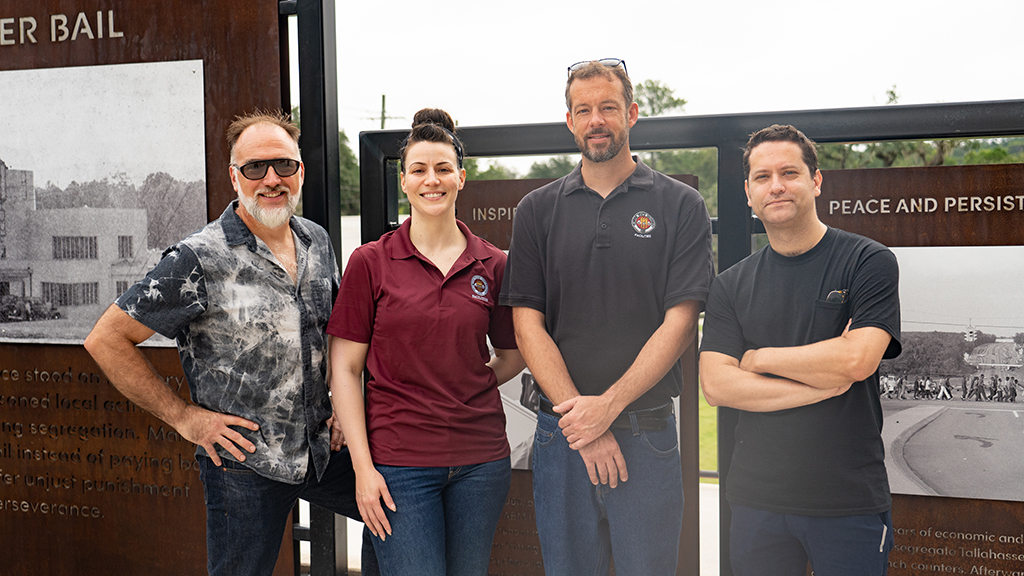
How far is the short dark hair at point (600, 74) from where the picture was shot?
7.07ft

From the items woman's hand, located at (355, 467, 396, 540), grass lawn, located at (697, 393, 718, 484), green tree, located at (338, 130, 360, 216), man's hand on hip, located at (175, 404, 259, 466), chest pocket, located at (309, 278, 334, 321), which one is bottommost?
grass lawn, located at (697, 393, 718, 484)

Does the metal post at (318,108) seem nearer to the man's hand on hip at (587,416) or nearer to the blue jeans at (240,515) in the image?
the blue jeans at (240,515)

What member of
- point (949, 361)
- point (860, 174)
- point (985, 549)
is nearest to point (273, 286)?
point (860, 174)

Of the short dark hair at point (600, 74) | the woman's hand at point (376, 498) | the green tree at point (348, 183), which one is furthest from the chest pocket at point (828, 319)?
the green tree at point (348, 183)

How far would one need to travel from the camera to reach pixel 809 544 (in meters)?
2.08

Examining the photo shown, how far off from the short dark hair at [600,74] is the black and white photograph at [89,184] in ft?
6.05

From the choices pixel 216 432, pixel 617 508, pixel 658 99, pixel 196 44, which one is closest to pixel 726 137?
pixel 617 508

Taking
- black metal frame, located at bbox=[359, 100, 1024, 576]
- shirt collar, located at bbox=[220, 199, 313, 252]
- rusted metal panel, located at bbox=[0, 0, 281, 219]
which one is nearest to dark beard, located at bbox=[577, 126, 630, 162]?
black metal frame, located at bbox=[359, 100, 1024, 576]

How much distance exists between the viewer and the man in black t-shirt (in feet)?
6.72

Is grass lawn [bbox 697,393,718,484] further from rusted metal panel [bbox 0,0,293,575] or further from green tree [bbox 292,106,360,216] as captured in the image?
green tree [bbox 292,106,360,216]

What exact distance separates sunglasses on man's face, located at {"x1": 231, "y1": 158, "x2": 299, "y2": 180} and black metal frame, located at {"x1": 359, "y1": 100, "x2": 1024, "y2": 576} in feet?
2.31

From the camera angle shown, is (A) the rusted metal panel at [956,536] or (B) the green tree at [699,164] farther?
(B) the green tree at [699,164]

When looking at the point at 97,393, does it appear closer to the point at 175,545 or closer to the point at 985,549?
the point at 175,545

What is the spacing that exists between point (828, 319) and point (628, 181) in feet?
2.34
